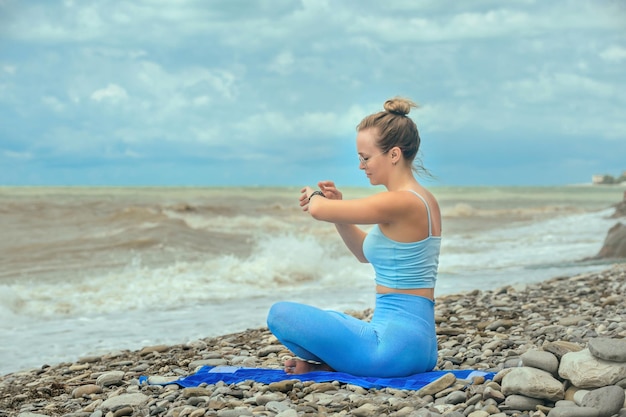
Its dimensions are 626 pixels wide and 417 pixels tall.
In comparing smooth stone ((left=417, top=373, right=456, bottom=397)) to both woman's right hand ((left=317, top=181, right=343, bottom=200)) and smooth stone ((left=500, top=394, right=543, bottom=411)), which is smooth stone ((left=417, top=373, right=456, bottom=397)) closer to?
smooth stone ((left=500, top=394, right=543, bottom=411))

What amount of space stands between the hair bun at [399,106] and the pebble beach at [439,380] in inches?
62.0

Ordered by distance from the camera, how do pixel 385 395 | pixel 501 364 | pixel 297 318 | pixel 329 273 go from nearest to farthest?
pixel 385 395 < pixel 297 318 < pixel 501 364 < pixel 329 273

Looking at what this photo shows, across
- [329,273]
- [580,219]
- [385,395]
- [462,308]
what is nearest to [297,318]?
[385,395]

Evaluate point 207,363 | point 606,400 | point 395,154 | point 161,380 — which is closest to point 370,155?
point 395,154

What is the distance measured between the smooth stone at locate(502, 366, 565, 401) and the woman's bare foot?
117cm

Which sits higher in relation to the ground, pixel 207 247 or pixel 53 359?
pixel 207 247

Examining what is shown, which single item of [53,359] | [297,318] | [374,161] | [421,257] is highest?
[374,161]

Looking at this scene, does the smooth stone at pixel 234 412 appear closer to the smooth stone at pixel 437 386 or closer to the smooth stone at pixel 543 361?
the smooth stone at pixel 437 386

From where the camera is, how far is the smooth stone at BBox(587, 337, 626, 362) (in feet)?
12.2

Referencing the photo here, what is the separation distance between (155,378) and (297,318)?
119 cm

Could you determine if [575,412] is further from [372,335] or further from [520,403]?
[372,335]

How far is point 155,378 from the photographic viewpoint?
4809 millimetres

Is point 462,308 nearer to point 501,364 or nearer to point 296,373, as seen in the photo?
point 501,364

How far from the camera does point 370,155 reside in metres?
4.25
